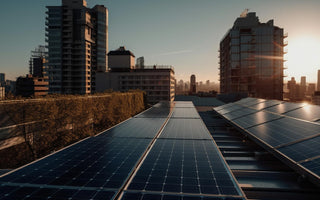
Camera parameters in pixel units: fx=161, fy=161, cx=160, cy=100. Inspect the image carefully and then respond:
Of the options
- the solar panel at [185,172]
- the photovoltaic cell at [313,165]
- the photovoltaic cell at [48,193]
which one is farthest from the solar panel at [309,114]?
the photovoltaic cell at [48,193]

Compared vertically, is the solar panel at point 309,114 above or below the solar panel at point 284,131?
above

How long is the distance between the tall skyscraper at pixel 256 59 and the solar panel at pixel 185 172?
89.1 meters

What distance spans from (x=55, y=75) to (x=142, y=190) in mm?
125344

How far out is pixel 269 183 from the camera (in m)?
7.54

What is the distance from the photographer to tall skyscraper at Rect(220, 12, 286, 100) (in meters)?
84.9

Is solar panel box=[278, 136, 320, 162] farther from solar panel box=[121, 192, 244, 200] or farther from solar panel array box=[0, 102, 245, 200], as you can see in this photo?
solar panel box=[121, 192, 244, 200]

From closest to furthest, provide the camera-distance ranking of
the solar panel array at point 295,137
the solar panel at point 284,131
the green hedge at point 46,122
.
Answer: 1. the solar panel array at point 295,137
2. the solar panel at point 284,131
3. the green hedge at point 46,122

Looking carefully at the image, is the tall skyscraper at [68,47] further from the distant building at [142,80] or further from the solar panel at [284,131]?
the solar panel at [284,131]

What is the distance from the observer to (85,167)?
6934mm

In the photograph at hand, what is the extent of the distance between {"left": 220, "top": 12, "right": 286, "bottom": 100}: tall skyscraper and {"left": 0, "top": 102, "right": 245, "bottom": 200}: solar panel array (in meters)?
88.7

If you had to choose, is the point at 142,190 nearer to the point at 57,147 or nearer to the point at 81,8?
the point at 57,147

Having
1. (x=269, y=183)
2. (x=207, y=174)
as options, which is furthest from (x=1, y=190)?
(x=269, y=183)

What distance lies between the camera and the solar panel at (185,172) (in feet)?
17.7

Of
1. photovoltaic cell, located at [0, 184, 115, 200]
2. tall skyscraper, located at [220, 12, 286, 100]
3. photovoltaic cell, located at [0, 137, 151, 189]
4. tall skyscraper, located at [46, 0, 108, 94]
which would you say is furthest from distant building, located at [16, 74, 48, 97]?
photovoltaic cell, located at [0, 184, 115, 200]
